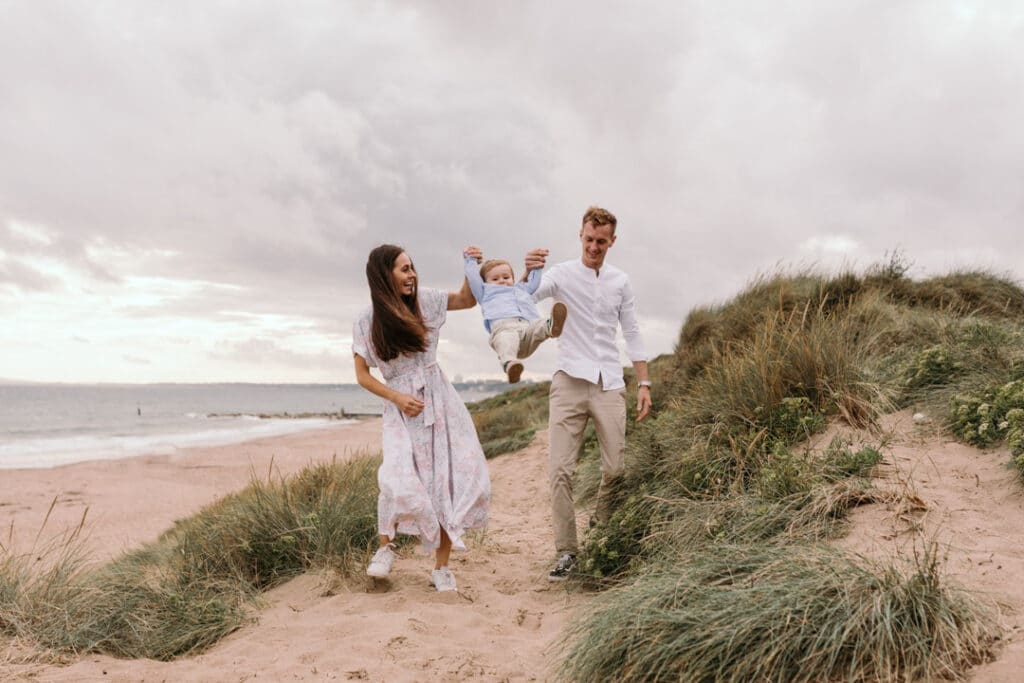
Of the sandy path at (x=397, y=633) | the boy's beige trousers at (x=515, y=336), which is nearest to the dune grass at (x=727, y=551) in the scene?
the sandy path at (x=397, y=633)

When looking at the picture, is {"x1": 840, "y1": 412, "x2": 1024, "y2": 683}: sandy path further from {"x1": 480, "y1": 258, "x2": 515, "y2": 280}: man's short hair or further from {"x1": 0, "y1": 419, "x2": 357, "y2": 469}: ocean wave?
{"x1": 0, "y1": 419, "x2": 357, "y2": 469}: ocean wave

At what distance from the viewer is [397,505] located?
189 inches

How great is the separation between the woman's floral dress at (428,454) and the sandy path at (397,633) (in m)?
0.54

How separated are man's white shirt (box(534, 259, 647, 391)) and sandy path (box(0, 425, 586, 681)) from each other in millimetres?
1582

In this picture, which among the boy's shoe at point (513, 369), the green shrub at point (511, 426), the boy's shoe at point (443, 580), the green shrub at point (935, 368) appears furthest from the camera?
the green shrub at point (511, 426)

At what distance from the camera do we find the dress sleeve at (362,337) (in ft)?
15.9

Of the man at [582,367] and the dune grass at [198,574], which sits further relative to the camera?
the man at [582,367]

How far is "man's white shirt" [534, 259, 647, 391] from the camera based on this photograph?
522 centimetres

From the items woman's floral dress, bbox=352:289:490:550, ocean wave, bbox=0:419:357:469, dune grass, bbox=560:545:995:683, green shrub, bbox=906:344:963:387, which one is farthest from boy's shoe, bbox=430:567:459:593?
ocean wave, bbox=0:419:357:469

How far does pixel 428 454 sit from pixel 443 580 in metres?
0.91

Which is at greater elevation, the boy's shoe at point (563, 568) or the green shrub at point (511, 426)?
the green shrub at point (511, 426)

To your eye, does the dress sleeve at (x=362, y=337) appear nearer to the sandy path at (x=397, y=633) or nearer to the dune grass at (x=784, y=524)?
the sandy path at (x=397, y=633)

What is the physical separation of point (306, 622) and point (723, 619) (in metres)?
2.84

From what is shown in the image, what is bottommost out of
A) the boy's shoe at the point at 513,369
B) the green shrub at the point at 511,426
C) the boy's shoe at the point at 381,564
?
the boy's shoe at the point at 381,564
